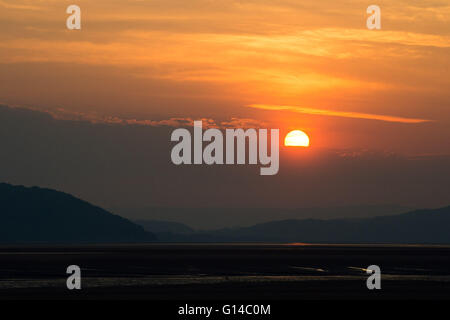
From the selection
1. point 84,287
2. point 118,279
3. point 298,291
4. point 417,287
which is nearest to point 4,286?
point 84,287

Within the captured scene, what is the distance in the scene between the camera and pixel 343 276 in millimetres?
108125
